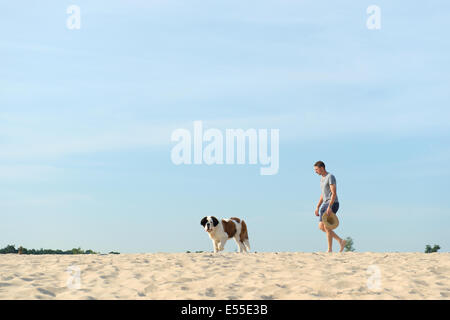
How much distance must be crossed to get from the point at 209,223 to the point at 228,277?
5.54m

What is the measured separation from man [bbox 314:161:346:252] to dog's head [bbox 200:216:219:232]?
9.73ft

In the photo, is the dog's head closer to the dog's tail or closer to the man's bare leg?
the dog's tail

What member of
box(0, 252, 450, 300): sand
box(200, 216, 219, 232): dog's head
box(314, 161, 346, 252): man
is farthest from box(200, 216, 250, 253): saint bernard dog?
box(314, 161, 346, 252): man

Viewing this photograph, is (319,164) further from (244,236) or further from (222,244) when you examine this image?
(244,236)

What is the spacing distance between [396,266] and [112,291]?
5.96 meters

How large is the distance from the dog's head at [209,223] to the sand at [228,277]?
7.72ft

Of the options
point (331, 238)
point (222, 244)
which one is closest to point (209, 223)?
point (222, 244)

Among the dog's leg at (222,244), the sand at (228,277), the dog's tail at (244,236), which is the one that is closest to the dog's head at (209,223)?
the dog's leg at (222,244)

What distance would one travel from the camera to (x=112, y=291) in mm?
9688

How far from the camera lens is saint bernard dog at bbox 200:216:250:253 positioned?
16.2 metres

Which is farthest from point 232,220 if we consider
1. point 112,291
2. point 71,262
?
point 112,291

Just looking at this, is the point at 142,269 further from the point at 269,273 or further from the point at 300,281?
the point at 300,281

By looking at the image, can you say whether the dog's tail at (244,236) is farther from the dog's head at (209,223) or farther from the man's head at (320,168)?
the man's head at (320,168)
